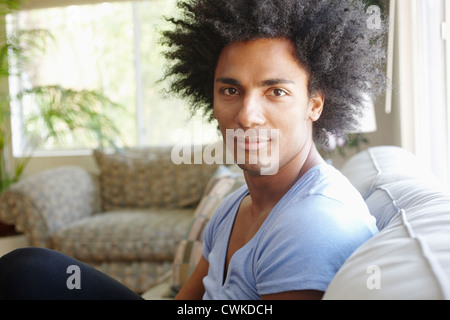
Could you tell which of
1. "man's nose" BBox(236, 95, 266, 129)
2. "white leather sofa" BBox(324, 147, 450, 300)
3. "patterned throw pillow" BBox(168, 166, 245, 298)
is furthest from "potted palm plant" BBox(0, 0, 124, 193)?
"white leather sofa" BBox(324, 147, 450, 300)

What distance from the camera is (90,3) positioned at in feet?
14.2

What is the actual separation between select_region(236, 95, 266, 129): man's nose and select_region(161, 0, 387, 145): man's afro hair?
0.15 meters

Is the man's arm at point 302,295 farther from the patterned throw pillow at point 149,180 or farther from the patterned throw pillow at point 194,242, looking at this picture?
the patterned throw pillow at point 149,180

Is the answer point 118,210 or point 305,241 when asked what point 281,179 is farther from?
point 118,210

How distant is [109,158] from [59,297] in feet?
9.62

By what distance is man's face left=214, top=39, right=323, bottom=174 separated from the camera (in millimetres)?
1009

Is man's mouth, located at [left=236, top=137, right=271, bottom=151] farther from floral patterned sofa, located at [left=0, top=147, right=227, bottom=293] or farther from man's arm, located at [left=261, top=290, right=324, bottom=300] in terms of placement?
floral patterned sofa, located at [left=0, top=147, right=227, bottom=293]

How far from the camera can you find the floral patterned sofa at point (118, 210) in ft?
9.78

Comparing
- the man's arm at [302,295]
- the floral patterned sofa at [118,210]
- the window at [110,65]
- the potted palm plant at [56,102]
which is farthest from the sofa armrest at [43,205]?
the man's arm at [302,295]

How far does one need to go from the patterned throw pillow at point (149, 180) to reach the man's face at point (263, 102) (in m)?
2.49

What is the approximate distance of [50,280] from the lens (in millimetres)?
942
